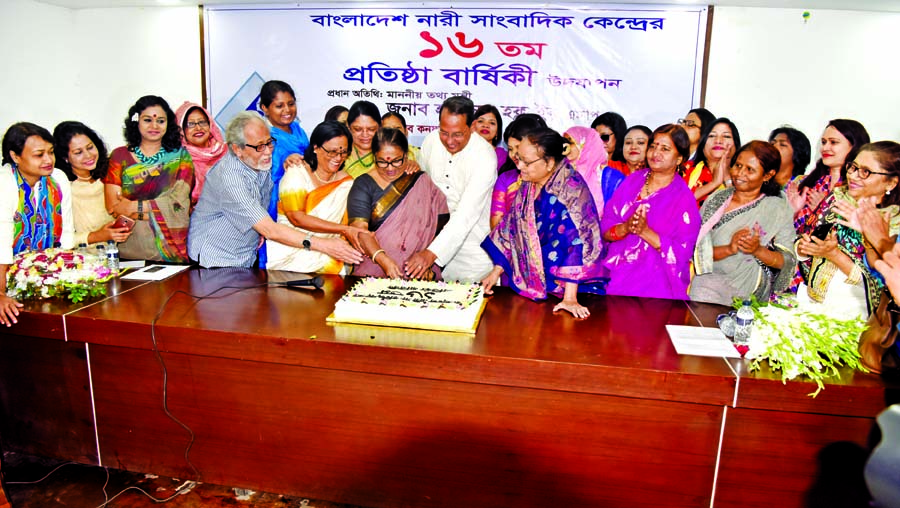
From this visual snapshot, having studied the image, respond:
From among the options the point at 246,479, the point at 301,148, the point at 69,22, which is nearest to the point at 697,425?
the point at 246,479

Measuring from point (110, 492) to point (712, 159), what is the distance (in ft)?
12.1

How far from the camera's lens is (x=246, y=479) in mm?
2299

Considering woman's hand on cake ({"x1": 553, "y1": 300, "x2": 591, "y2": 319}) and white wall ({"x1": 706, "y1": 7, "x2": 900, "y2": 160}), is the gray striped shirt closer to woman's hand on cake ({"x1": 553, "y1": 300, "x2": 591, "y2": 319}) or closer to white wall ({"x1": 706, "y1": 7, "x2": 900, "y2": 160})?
woman's hand on cake ({"x1": 553, "y1": 300, "x2": 591, "y2": 319})

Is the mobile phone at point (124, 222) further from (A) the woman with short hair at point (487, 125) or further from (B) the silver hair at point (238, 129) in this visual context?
(A) the woman with short hair at point (487, 125)

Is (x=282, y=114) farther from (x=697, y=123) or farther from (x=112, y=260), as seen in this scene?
(x=697, y=123)

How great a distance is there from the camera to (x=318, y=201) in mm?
3293

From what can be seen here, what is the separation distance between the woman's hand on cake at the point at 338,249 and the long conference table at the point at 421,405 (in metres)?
0.61

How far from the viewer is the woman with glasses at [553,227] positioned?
248 cm

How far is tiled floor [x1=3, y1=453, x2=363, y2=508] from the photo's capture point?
2357 millimetres

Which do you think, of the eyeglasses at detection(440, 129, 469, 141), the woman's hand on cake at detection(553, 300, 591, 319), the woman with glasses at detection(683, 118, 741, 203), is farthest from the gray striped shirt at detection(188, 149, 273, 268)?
the woman with glasses at detection(683, 118, 741, 203)

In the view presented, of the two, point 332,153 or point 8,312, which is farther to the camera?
point 332,153

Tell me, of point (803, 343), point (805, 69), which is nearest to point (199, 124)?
point (803, 343)

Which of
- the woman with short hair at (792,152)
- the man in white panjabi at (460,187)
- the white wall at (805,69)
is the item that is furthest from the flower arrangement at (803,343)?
the white wall at (805,69)

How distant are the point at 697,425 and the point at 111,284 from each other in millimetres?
2641
